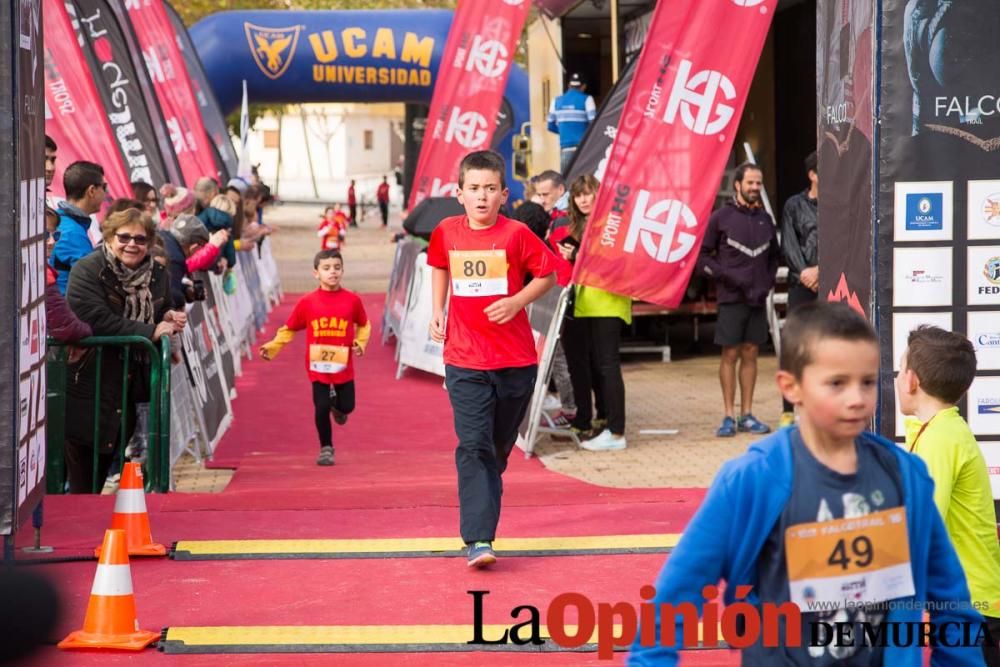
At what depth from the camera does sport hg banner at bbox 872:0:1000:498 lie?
638cm

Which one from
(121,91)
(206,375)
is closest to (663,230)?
(206,375)

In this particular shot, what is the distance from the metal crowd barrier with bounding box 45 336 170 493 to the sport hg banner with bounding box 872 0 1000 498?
445 cm

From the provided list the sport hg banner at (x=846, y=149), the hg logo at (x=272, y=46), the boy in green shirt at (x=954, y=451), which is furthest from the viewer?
the hg logo at (x=272, y=46)

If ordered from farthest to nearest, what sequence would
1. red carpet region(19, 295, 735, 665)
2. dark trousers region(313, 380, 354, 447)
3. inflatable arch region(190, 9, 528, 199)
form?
inflatable arch region(190, 9, 528, 199) < dark trousers region(313, 380, 354, 447) < red carpet region(19, 295, 735, 665)

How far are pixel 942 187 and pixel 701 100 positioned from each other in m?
3.90

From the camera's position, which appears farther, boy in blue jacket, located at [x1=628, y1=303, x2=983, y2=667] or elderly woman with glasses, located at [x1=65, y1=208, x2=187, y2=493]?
elderly woman with glasses, located at [x1=65, y1=208, x2=187, y2=493]

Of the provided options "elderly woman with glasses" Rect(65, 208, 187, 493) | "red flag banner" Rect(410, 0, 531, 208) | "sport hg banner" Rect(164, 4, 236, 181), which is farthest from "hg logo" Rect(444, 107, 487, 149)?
"elderly woman with glasses" Rect(65, 208, 187, 493)

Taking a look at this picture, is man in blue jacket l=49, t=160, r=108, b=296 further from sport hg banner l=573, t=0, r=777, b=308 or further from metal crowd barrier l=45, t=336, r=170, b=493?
sport hg banner l=573, t=0, r=777, b=308

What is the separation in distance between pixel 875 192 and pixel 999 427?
47.6 inches

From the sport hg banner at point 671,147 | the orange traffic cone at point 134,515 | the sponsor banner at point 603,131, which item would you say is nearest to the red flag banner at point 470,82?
the sponsor banner at point 603,131

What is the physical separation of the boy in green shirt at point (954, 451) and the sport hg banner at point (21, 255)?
11.8 feet

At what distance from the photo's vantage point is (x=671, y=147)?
1047 centimetres

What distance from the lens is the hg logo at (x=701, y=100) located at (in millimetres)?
10133

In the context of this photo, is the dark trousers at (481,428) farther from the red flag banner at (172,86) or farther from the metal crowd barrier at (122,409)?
the red flag banner at (172,86)
